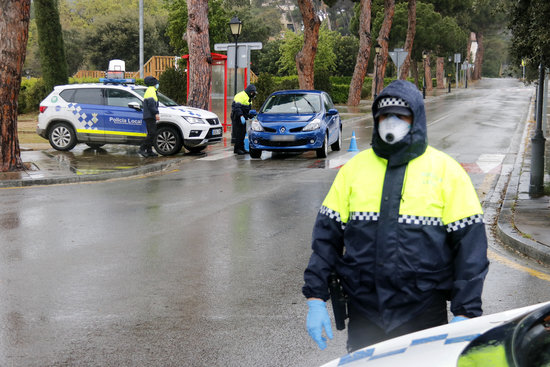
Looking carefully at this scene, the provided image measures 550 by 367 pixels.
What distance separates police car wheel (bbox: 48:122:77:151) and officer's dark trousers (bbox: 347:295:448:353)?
16.6 meters

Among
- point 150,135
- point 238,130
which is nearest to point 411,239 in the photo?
point 150,135

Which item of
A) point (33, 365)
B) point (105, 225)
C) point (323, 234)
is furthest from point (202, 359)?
point (105, 225)

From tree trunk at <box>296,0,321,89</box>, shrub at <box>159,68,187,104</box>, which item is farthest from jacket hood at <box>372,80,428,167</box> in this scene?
shrub at <box>159,68,187,104</box>

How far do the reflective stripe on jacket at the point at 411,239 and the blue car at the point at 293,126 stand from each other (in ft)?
47.0

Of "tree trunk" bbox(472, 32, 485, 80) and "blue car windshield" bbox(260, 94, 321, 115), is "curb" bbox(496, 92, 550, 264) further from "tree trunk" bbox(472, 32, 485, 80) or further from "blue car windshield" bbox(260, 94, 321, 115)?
"tree trunk" bbox(472, 32, 485, 80)

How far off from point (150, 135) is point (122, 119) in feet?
3.54

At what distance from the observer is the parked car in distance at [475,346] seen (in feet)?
7.98

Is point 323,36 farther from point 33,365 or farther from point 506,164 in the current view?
point 33,365

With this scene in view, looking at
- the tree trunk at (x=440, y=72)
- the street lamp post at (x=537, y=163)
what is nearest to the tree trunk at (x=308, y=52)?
the street lamp post at (x=537, y=163)

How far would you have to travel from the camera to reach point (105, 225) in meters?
9.91

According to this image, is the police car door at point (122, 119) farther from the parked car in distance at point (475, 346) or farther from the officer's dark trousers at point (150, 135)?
the parked car in distance at point (475, 346)

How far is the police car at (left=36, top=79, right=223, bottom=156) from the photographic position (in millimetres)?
18484

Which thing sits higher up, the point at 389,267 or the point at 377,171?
the point at 377,171

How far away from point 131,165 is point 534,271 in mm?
10742
